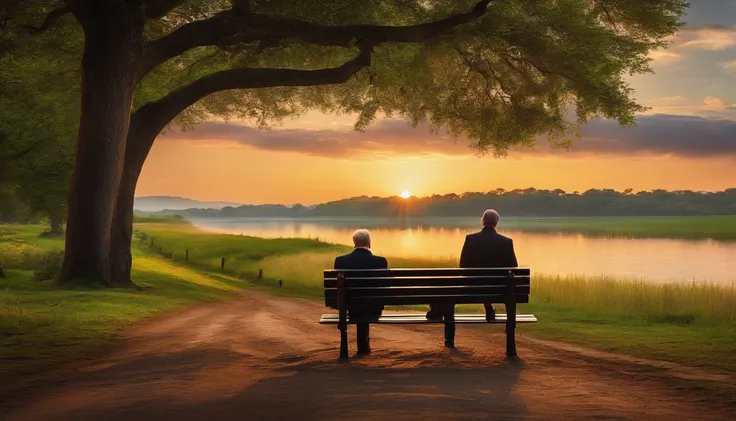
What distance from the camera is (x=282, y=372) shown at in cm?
895

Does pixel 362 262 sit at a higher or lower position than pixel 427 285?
higher

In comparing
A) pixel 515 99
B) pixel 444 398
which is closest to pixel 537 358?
pixel 444 398

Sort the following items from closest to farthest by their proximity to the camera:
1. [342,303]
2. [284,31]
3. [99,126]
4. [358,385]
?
[358,385], [342,303], [99,126], [284,31]

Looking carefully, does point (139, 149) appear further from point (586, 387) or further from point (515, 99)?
point (586, 387)

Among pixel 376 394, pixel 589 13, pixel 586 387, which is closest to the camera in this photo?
pixel 376 394

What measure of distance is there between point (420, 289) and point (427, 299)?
0.17 m

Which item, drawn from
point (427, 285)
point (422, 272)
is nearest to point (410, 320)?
point (427, 285)

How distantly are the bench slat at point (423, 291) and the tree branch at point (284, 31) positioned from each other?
11.9m

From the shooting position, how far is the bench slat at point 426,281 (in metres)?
9.91

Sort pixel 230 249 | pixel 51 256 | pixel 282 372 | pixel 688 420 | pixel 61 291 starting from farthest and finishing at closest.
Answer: pixel 230 249 → pixel 51 256 → pixel 61 291 → pixel 282 372 → pixel 688 420

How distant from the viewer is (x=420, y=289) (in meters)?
9.97

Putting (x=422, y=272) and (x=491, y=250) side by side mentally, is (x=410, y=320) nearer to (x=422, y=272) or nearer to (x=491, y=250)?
(x=422, y=272)

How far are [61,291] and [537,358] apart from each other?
14.2 metres

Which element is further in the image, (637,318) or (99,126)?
(99,126)
